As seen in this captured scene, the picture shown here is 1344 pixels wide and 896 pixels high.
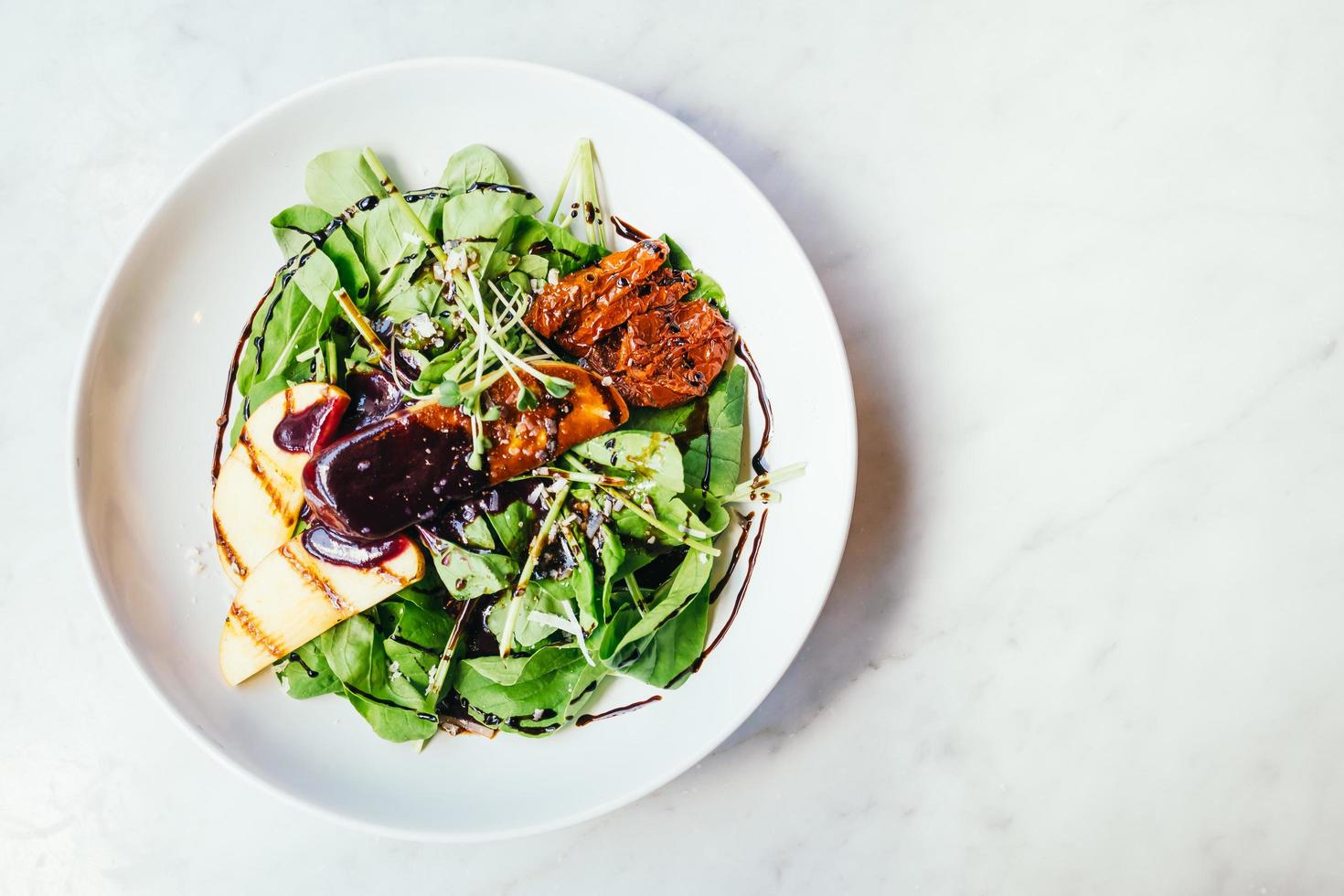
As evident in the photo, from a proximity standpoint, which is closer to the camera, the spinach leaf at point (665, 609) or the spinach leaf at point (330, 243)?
the spinach leaf at point (665, 609)

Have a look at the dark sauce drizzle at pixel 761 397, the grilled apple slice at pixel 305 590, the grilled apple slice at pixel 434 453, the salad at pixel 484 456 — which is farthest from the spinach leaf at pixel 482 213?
the grilled apple slice at pixel 305 590

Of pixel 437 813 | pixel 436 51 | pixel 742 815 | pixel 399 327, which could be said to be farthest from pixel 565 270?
pixel 742 815

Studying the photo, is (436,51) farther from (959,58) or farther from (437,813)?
(437,813)

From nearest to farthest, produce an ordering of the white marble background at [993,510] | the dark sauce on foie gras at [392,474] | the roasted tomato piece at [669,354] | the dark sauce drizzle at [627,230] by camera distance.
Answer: the dark sauce on foie gras at [392,474]
the roasted tomato piece at [669,354]
the dark sauce drizzle at [627,230]
the white marble background at [993,510]

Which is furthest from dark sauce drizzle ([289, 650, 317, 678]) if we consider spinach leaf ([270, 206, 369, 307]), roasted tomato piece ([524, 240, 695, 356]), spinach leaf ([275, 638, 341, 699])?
roasted tomato piece ([524, 240, 695, 356])

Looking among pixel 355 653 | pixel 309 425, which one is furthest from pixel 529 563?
pixel 309 425

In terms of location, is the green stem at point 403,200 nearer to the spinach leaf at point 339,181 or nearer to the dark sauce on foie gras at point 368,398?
the spinach leaf at point 339,181
